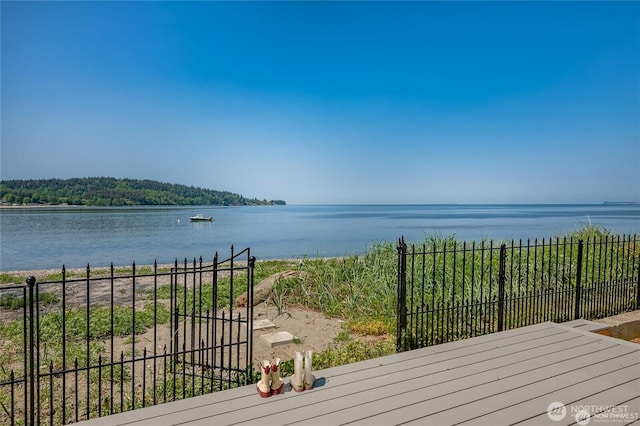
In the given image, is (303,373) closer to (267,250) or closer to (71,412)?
(71,412)

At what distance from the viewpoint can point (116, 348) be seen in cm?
670

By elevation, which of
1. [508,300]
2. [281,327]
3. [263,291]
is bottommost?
[281,327]

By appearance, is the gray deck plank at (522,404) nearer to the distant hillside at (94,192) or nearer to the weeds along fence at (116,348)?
the weeds along fence at (116,348)

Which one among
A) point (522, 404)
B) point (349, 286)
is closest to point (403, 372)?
point (522, 404)

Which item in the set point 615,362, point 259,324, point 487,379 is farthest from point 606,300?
point 259,324

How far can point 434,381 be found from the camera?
397 centimetres

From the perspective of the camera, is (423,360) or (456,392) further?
(423,360)

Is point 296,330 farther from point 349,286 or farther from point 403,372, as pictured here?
point 403,372

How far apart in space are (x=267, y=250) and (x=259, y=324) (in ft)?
76.2
